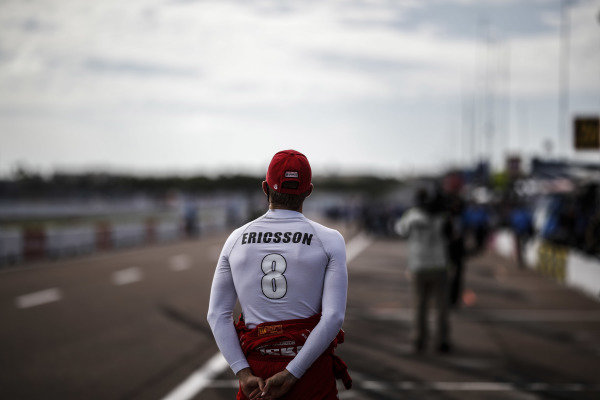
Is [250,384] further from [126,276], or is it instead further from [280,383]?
[126,276]

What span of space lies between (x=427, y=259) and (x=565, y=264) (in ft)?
29.6

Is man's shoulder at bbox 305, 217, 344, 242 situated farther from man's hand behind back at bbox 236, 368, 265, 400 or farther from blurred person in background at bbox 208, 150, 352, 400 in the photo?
man's hand behind back at bbox 236, 368, 265, 400

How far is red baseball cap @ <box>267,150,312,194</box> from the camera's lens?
273cm

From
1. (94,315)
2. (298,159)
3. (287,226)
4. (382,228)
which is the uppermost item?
(298,159)

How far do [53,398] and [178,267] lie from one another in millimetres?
12731

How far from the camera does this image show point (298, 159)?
9.04 ft

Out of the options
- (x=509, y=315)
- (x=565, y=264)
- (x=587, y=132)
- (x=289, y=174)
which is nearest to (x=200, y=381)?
(x=289, y=174)

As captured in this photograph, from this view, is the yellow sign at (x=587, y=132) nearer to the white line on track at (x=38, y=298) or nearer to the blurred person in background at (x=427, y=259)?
the blurred person in background at (x=427, y=259)

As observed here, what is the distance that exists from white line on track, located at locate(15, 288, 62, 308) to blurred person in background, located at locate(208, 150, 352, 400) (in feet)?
32.2

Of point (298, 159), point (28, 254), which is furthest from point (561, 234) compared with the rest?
point (28, 254)

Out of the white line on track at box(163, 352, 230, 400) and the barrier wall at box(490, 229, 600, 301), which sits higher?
the white line on track at box(163, 352, 230, 400)

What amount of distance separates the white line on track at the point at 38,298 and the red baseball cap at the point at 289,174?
392 inches

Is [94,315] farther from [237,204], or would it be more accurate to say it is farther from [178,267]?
[237,204]

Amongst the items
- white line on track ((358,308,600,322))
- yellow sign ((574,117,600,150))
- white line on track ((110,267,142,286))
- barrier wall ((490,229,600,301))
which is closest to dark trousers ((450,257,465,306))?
white line on track ((358,308,600,322))
